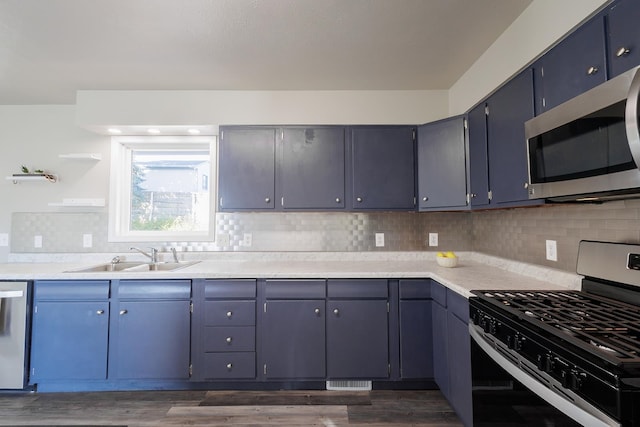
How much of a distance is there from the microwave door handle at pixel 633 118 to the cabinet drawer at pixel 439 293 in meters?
1.21

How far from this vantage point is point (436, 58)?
2078 millimetres

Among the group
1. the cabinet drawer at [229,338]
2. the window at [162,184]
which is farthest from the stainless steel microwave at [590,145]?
the window at [162,184]

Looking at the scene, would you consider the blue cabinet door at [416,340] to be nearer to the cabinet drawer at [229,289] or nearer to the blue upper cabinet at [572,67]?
the cabinet drawer at [229,289]

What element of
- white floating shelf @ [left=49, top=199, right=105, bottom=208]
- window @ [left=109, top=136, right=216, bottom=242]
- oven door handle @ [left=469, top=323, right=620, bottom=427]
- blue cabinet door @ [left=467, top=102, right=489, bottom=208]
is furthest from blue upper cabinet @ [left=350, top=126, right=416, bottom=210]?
white floating shelf @ [left=49, top=199, right=105, bottom=208]

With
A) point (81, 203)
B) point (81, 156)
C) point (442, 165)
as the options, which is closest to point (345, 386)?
point (442, 165)

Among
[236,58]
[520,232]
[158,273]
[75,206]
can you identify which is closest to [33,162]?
[75,206]

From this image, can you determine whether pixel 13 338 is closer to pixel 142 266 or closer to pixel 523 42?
pixel 142 266

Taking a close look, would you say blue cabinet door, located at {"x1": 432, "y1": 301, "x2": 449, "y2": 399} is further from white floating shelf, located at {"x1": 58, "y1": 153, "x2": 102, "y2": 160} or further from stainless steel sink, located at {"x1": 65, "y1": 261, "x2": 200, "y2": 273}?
white floating shelf, located at {"x1": 58, "y1": 153, "x2": 102, "y2": 160}

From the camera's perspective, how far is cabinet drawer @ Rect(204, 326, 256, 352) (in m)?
2.02

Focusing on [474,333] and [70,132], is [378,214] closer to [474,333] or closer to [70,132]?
[474,333]

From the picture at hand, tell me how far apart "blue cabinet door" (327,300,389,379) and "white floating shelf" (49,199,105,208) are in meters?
2.42

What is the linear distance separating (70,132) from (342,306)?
3.14 metres

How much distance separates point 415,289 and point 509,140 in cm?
116

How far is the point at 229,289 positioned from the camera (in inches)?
80.1
